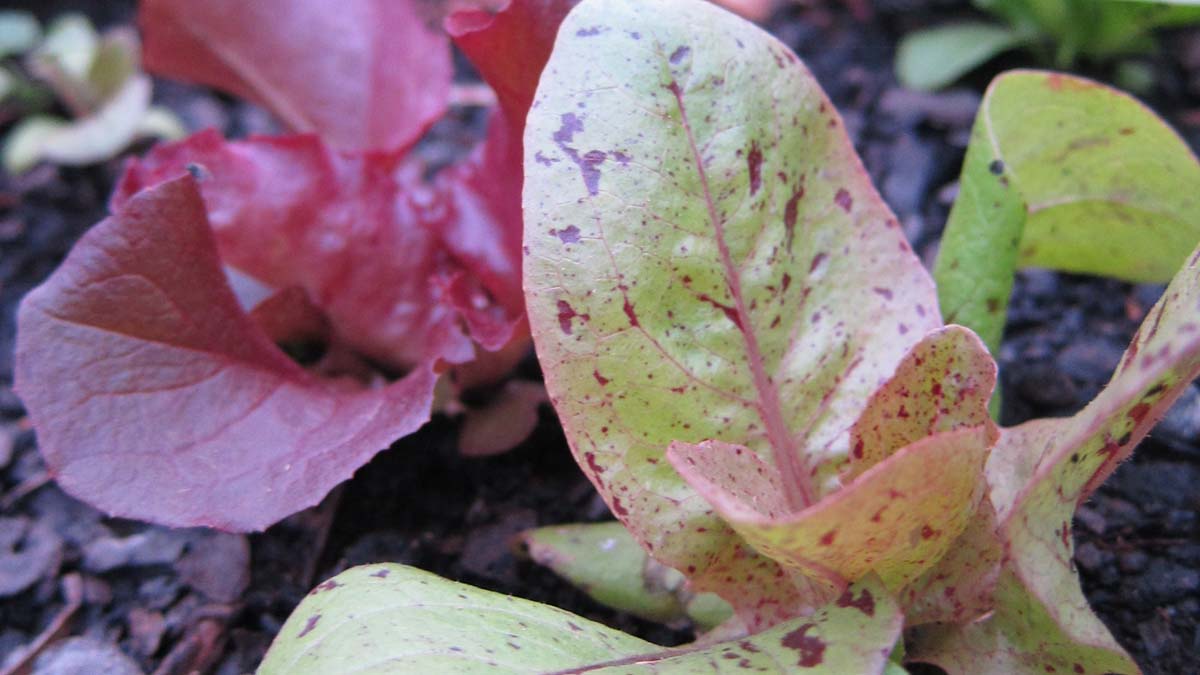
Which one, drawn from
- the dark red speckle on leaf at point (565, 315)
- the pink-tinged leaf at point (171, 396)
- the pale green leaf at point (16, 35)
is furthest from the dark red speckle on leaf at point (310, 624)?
the pale green leaf at point (16, 35)

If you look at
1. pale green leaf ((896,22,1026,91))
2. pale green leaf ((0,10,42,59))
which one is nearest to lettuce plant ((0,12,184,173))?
pale green leaf ((0,10,42,59))

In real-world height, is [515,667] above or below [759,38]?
below

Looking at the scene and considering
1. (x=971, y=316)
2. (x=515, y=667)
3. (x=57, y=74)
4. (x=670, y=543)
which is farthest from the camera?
(x=57, y=74)

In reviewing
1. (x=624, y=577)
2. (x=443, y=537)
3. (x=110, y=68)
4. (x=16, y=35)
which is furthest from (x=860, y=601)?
(x=16, y=35)

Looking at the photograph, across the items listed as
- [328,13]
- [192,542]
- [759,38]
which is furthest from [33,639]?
[759,38]

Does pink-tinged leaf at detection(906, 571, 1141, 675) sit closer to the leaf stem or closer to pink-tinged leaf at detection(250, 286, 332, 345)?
the leaf stem

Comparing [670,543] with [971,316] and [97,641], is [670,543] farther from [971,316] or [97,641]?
[97,641]
